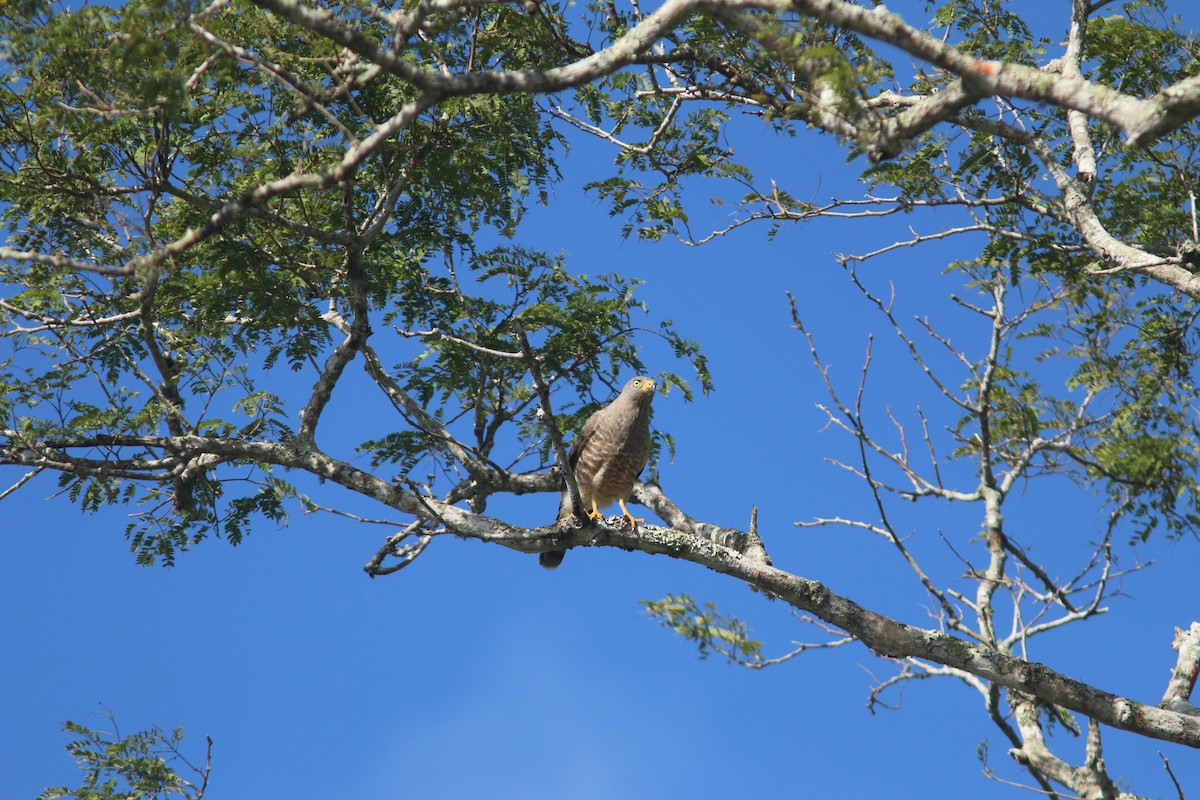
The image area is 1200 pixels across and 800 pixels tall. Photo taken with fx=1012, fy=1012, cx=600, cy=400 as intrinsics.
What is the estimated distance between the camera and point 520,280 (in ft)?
20.7

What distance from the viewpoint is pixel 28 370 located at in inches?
247

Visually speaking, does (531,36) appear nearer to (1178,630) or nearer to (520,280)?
(520,280)

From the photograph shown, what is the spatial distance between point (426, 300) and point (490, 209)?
0.76 meters

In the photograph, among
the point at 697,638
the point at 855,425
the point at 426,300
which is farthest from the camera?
the point at 697,638

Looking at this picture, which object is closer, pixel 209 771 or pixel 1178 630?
pixel 1178 630

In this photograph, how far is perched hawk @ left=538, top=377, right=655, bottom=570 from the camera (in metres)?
7.00

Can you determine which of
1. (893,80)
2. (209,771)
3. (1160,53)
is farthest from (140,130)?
(1160,53)

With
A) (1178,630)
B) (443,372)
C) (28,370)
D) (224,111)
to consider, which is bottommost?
(1178,630)

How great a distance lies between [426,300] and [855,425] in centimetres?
274

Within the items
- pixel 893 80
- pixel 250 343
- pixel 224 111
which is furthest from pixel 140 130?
pixel 893 80

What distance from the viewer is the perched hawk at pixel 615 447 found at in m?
7.00

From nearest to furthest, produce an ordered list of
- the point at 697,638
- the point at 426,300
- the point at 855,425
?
1. the point at 855,425
2. the point at 426,300
3. the point at 697,638

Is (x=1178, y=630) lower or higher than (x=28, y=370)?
lower

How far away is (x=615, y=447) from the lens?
705 cm
